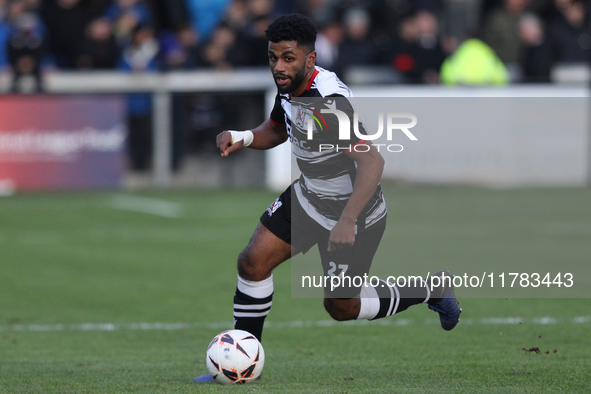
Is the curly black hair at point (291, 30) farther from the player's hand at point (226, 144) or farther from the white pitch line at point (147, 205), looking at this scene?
the white pitch line at point (147, 205)

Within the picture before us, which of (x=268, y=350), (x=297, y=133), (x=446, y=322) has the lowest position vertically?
(x=268, y=350)

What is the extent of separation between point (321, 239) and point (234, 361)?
0.87 meters

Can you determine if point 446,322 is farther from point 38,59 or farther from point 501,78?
point 38,59

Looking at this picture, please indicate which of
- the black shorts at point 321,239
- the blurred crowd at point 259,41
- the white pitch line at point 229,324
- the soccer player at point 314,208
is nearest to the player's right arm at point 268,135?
the soccer player at point 314,208

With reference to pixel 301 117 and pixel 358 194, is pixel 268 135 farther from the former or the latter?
pixel 358 194

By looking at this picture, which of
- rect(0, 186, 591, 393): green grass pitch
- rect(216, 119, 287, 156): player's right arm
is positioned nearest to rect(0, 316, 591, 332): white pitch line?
rect(0, 186, 591, 393): green grass pitch

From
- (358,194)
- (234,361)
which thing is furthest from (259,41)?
(234,361)

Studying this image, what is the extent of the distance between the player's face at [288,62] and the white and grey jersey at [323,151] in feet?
0.35

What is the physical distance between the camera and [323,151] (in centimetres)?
506

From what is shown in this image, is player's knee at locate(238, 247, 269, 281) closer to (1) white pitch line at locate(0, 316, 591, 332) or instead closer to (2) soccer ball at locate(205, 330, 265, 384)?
(2) soccer ball at locate(205, 330, 265, 384)

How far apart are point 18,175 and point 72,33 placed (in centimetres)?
329

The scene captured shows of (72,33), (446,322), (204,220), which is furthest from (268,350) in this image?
(72,33)

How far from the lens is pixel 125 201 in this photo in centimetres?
1489

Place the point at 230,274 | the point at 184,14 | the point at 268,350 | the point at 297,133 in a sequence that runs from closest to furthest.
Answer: the point at 297,133 → the point at 268,350 → the point at 230,274 → the point at 184,14
